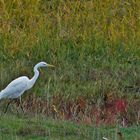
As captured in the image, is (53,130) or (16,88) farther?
(16,88)

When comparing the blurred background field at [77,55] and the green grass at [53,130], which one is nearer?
the green grass at [53,130]

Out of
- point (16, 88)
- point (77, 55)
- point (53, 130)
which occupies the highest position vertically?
point (77, 55)

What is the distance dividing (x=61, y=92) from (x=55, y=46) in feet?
6.98

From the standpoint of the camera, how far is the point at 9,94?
408 inches

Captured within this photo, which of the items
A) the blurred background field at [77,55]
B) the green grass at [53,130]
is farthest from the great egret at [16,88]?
the green grass at [53,130]

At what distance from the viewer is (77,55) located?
12875 mm

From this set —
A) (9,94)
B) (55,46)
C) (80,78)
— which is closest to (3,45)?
(55,46)

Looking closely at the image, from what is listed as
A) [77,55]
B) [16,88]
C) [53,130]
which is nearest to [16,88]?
[16,88]

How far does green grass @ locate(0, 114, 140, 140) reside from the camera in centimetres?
796

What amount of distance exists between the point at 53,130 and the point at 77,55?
474cm

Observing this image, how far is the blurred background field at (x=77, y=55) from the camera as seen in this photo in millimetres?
10336

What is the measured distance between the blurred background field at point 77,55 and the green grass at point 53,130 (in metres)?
0.67

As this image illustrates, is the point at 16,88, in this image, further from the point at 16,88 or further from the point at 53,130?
the point at 53,130

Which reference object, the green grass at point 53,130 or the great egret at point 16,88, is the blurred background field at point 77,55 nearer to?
the great egret at point 16,88
